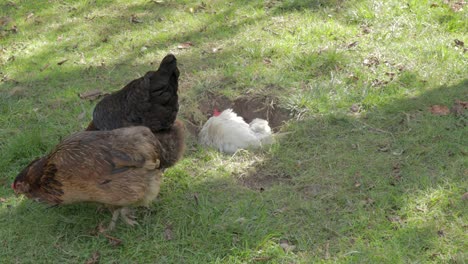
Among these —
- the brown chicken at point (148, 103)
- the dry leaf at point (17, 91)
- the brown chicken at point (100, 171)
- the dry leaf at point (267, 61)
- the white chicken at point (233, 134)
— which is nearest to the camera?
the brown chicken at point (100, 171)

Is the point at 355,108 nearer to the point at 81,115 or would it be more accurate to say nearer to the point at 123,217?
the point at 123,217

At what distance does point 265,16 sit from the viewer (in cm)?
665

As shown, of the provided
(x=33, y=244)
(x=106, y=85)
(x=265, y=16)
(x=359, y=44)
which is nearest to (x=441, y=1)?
(x=359, y=44)

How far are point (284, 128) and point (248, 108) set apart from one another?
1.87 feet

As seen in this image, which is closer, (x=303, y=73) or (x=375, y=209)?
(x=375, y=209)

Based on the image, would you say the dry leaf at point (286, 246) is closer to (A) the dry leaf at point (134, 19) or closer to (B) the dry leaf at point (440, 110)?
(B) the dry leaf at point (440, 110)

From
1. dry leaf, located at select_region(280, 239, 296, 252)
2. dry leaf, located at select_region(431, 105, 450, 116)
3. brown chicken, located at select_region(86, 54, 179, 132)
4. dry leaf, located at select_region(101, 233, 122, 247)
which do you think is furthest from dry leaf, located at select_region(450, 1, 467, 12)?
dry leaf, located at select_region(101, 233, 122, 247)

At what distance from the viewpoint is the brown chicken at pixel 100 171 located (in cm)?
338

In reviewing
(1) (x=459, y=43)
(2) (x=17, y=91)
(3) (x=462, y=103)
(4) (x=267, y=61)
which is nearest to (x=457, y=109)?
(3) (x=462, y=103)

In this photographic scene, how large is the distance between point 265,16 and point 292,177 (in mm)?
3217

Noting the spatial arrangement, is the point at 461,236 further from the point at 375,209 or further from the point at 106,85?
the point at 106,85

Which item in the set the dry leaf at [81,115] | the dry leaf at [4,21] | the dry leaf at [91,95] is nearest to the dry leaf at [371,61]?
the dry leaf at [91,95]

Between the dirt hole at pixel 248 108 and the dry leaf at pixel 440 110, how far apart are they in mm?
1368

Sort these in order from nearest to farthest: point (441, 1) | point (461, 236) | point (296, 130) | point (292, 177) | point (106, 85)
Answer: point (461, 236), point (292, 177), point (296, 130), point (106, 85), point (441, 1)
